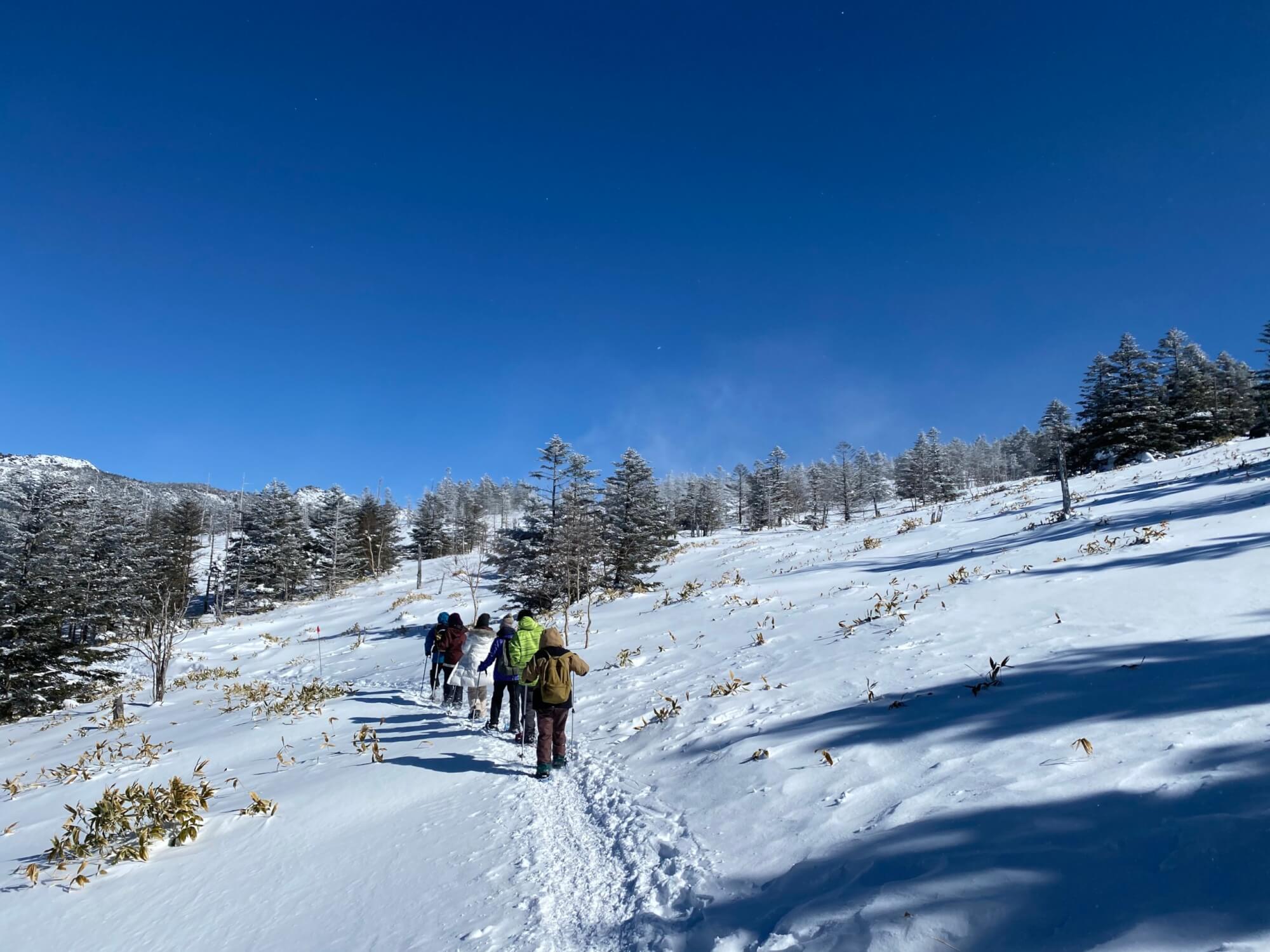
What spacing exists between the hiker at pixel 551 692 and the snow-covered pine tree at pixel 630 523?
17108mm

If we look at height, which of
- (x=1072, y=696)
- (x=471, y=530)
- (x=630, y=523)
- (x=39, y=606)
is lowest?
(x=1072, y=696)

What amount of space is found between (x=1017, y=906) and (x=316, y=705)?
552 inches

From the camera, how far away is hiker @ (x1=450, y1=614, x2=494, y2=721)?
11.0 m

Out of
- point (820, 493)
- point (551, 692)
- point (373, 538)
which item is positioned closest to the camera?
point (551, 692)

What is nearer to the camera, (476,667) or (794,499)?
(476,667)

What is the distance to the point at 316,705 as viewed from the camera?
13359 mm

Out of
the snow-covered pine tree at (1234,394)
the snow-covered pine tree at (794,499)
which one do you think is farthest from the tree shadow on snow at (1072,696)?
the snow-covered pine tree at (794,499)

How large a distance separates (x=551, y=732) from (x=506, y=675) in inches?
91.6

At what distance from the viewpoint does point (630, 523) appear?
29781 millimetres

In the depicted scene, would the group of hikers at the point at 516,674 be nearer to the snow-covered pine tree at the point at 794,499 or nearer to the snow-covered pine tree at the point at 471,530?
the snow-covered pine tree at the point at 471,530

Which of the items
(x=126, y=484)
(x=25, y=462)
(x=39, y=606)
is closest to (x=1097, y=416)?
(x=39, y=606)

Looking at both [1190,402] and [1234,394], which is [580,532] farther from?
[1234,394]

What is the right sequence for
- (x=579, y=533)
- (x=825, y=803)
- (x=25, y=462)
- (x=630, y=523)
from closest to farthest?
1. (x=825, y=803)
2. (x=579, y=533)
3. (x=630, y=523)
4. (x=25, y=462)

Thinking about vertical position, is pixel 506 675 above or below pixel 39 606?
below
